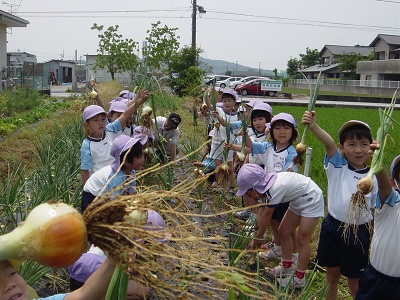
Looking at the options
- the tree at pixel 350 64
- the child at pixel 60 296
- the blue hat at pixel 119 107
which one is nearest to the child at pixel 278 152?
the blue hat at pixel 119 107

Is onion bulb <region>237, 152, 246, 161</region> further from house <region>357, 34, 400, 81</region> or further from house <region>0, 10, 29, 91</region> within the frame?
house <region>357, 34, 400, 81</region>

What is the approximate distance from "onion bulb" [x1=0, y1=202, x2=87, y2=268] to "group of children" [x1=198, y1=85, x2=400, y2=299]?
119cm

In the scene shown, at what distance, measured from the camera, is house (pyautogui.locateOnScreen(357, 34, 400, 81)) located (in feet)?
120

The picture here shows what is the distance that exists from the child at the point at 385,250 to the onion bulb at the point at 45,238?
65.6 inches

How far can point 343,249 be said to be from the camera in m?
2.68

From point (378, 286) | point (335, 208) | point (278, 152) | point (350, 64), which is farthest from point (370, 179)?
point (350, 64)

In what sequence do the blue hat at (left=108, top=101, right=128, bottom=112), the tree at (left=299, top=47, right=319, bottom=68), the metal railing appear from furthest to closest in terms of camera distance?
the tree at (left=299, top=47, right=319, bottom=68) → the metal railing → the blue hat at (left=108, top=101, right=128, bottom=112)

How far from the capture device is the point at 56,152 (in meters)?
4.28

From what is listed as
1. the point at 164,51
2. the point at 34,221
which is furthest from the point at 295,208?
the point at 164,51

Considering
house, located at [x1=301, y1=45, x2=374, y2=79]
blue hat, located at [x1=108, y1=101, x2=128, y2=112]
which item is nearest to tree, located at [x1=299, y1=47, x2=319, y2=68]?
house, located at [x1=301, y1=45, x2=374, y2=79]

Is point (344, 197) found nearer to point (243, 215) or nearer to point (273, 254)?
point (273, 254)

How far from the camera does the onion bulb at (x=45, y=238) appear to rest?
98cm

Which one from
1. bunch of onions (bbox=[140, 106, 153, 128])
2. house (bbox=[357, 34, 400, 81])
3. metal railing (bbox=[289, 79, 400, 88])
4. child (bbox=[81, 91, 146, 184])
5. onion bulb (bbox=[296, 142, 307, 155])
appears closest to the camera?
onion bulb (bbox=[296, 142, 307, 155])

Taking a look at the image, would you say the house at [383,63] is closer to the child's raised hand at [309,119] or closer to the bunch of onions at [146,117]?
the bunch of onions at [146,117]
